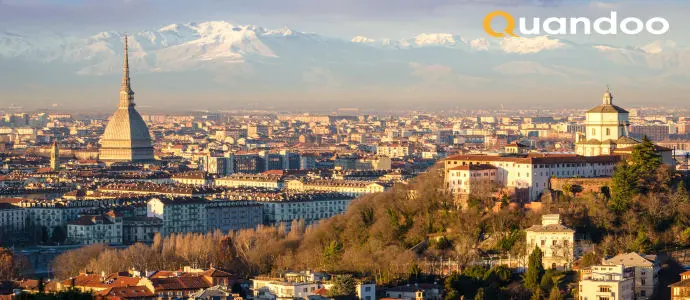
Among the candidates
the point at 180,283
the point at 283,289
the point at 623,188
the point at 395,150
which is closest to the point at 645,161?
the point at 623,188

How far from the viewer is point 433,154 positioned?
116375 mm

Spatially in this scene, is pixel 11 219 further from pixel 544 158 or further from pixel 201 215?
pixel 544 158

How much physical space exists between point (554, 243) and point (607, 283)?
4.65m

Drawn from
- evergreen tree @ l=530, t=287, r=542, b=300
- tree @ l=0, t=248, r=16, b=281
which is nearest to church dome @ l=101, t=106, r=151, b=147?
tree @ l=0, t=248, r=16, b=281

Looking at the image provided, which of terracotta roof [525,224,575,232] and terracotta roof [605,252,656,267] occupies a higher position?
terracotta roof [525,224,575,232]

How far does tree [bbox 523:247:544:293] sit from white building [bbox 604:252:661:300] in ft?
4.89

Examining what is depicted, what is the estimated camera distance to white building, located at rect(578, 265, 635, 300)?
1604 inches

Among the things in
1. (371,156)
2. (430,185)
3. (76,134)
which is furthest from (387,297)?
(76,134)

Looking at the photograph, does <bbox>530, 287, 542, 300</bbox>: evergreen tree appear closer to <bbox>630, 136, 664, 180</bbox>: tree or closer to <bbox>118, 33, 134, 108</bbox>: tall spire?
<bbox>630, 136, 664, 180</bbox>: tree

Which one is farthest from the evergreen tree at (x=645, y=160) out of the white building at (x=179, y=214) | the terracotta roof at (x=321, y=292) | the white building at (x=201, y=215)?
the white building at (x=179, y=214)

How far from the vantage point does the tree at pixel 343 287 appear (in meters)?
41.7

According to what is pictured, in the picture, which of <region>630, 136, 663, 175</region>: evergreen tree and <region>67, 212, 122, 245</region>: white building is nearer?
<region>630, 136, 663, 175</region>: evergreen tree

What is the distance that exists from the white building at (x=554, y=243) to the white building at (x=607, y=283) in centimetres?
255

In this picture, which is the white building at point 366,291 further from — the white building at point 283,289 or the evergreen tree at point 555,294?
the evergreen tree at point 555,294
